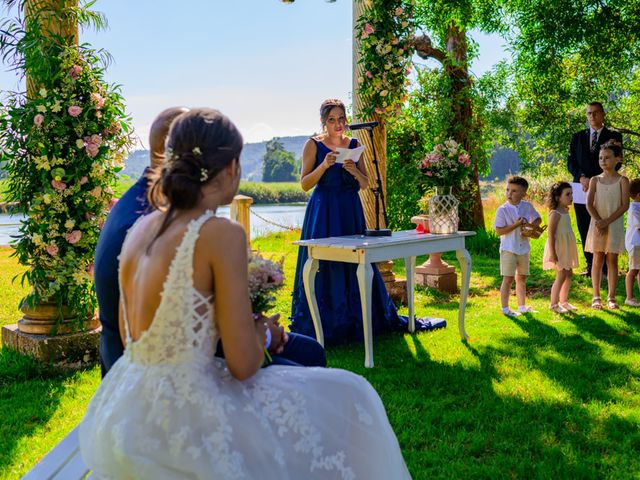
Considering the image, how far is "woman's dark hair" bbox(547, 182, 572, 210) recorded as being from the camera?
614 cm

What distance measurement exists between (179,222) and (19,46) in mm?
3446

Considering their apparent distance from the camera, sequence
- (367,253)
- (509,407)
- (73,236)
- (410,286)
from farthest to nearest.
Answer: (410,286), (73,236), (367,253), (509,407)

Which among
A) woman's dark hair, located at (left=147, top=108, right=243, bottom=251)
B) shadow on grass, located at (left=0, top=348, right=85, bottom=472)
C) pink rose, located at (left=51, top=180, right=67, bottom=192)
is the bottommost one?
→ shadow on grass, located at (left=0, top=348, right=85, bottom=472)

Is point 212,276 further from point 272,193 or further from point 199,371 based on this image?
point 272,193

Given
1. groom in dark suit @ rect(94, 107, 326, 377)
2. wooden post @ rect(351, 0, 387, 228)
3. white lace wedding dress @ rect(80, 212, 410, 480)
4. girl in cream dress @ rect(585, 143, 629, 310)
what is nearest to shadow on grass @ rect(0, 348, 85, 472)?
groom in dark suit @ rect(94, 107, 326, 377)

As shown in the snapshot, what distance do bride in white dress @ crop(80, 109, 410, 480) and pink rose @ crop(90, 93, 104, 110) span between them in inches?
115

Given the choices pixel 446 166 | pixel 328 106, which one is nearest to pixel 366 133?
pixel 446 166

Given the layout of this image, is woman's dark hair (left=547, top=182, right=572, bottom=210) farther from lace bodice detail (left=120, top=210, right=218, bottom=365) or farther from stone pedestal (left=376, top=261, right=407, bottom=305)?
lace bodice detail (left=120, top=210, right=218, bottom=365)

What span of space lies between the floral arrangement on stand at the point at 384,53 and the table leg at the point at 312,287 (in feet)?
7.02

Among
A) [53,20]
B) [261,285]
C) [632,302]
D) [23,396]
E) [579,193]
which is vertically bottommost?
[23,396]

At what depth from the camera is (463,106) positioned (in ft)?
40.1

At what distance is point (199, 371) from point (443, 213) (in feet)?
12.2

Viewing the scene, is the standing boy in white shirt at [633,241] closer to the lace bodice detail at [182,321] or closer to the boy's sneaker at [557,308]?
the boy's sneaker at [557,308]

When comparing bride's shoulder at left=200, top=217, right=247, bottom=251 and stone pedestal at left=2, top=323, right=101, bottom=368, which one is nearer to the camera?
bride's shoulder at left=200, top=217, right=247, bottom=251
